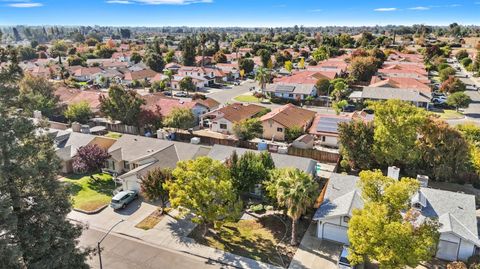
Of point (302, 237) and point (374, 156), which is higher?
point (374, 156)

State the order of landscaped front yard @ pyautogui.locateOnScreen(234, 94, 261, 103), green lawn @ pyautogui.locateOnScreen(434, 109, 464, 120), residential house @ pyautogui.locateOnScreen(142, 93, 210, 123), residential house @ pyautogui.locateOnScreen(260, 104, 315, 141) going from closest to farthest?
residential house @ pyautogui.locateOnScreen(260, 104, 315, 141) → residential house @ pyautogui.locateOnScreen(142, 93, 210, 123) → green lawn @ pyautogui.locateOnScreen(434, 109, 464, 120) → landscaped front yard @ pyautogui.locateOnScreen(234, 94, 261, 103)

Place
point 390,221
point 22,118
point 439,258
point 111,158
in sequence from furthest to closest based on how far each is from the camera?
1. point 111,158
2. point 439,258
3. point 390,221
4. point 22,118

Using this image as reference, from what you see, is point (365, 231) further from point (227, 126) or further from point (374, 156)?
point (227, 126)

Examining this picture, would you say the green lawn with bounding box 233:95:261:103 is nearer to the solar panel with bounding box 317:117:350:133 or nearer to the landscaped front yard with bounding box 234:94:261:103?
the landscaped front yard with bounding box 234:94:261:103

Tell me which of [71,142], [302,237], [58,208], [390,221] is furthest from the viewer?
[71,142]

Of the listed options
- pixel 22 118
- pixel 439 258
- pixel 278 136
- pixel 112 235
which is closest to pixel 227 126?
pixel 278 136

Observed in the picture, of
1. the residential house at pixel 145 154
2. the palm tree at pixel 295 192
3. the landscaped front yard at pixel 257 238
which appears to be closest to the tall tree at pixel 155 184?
the landscaped front yard at pixel 257 238

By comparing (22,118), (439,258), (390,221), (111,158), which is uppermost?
(22,118)

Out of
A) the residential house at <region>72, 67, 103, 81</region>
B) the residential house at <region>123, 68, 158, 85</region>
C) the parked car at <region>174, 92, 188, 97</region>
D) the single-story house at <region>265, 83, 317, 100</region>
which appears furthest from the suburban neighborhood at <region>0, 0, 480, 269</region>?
the residential house at <region>72, 67, 103, 81</region>
